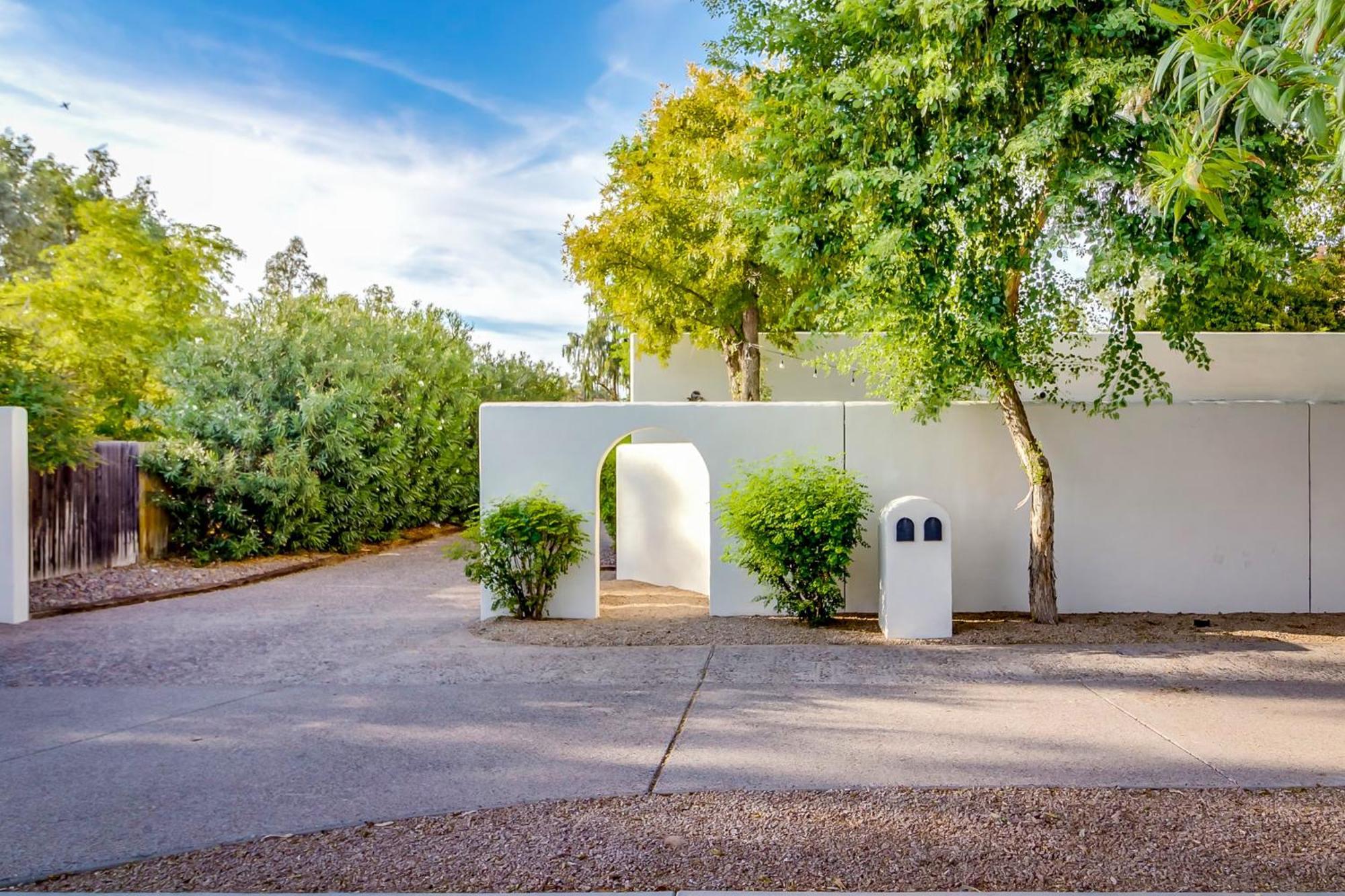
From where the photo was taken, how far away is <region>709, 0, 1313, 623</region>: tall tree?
24.6 feet

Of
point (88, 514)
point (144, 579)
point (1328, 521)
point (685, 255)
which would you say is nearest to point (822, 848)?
point (1328, 521)

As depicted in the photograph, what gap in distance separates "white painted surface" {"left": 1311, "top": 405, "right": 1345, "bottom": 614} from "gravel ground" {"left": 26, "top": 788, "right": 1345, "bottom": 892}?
6.69 metres

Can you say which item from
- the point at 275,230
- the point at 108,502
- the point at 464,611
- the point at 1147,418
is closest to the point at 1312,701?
the point at 1147,418

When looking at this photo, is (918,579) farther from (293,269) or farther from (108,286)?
(293,269)

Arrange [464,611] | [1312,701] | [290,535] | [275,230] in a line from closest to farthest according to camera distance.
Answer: [1312,701] → [464,611] → [290,535] → [275,230]

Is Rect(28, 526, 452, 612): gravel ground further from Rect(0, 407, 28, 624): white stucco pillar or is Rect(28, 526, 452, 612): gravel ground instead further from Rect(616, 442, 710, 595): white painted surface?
Rect(616, 442, 710, 595): white painted surface

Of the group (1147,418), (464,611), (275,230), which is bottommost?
(464,611)

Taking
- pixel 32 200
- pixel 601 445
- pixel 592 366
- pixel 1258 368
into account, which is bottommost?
pixel 601 445

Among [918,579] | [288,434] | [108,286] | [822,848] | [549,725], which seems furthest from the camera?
[108,286]

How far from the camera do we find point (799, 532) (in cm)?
866

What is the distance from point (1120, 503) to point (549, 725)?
716cm

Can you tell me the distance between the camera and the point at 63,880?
355cm

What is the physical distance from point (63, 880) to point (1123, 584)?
9.77 metres

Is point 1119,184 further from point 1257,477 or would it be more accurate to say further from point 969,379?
point 1257,477
